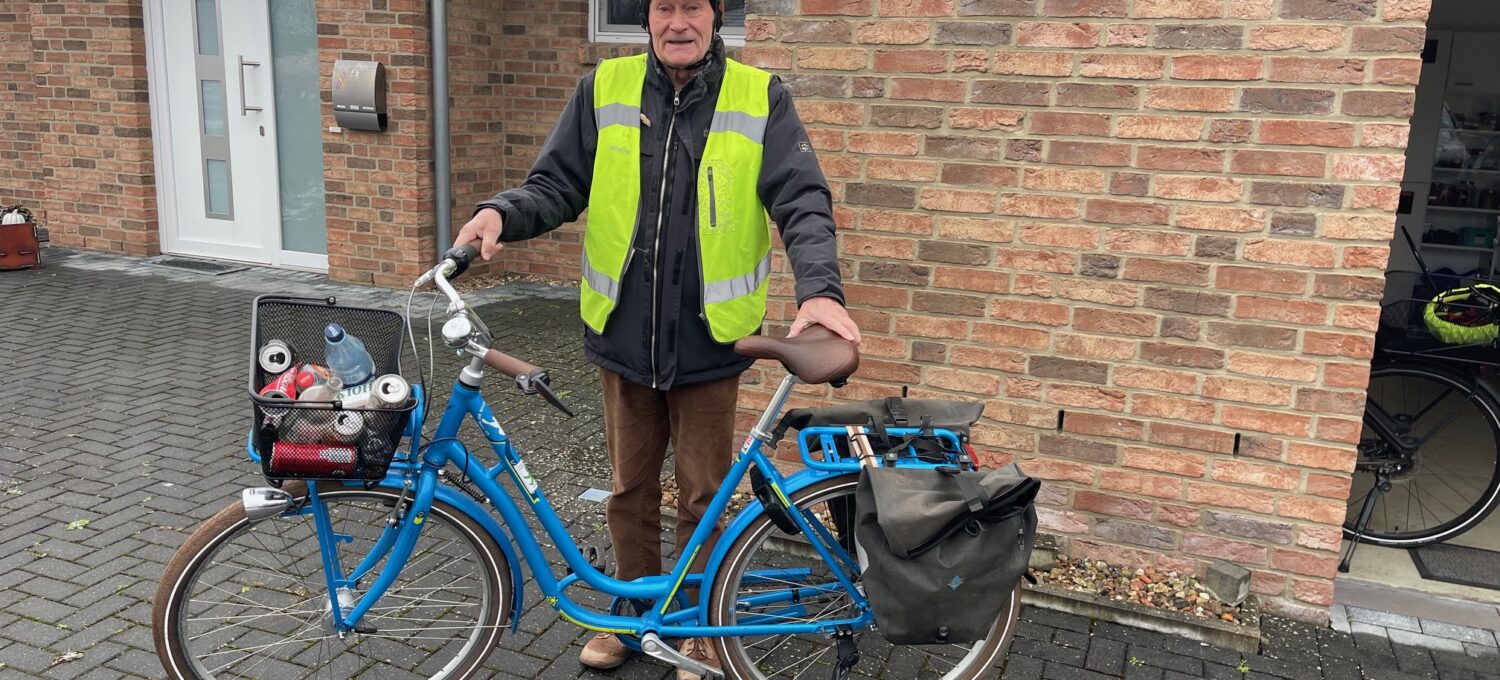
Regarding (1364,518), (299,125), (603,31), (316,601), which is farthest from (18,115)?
(1364,518)

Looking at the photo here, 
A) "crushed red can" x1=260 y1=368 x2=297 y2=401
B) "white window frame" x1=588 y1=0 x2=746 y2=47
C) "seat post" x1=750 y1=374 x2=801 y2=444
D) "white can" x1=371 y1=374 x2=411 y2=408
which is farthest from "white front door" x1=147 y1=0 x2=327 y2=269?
"seat post" x1=750 y1=374 x2=801 y2=444

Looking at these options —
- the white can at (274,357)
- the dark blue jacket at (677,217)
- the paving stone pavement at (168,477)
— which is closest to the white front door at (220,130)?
the paving stone pavement at (168,477)

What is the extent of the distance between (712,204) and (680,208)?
0.09 metres

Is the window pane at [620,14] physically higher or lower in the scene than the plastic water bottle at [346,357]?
higher

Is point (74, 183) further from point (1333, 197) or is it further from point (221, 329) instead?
point (1333, 197)

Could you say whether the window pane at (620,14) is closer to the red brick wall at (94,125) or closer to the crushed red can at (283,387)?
the red brick wall at (94,125)

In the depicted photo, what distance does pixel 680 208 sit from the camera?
291 cm

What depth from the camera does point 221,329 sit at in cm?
700

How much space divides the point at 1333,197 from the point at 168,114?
28.6ft

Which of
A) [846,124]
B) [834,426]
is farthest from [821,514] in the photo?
[846,124]

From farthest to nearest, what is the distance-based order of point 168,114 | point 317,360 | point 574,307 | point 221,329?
point 168,114, point 574,307, point 221,329, point 317,360

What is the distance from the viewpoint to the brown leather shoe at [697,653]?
9.86ft

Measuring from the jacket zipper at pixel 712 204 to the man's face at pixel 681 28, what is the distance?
29cm

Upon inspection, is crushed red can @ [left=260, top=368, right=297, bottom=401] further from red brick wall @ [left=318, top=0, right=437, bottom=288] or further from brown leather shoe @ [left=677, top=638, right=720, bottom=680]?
red brick wall @ [left=318, top=0, right=437, bottom=288]
